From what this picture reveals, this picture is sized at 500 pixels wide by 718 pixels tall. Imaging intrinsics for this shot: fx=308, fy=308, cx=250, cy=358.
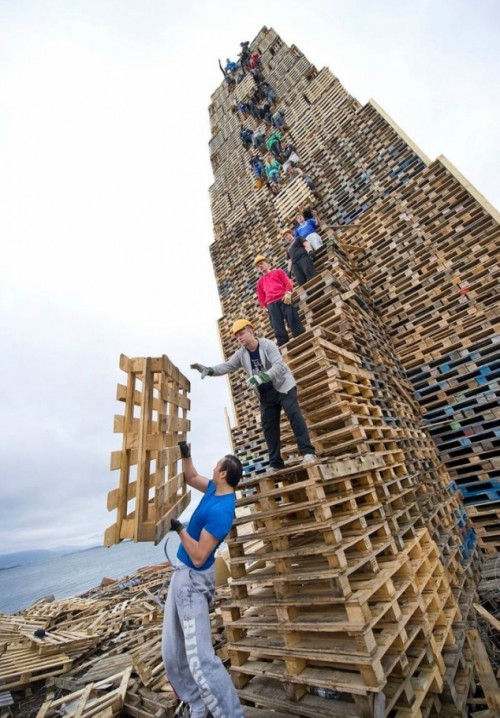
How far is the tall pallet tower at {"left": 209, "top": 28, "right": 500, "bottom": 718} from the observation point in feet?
7.68

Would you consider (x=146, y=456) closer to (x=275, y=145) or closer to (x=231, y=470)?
(x=231, y=470)

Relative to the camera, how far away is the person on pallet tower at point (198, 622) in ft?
6.84

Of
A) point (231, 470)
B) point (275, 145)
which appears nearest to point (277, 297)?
point (231, 470)

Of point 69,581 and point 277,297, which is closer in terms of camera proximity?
point 277,297

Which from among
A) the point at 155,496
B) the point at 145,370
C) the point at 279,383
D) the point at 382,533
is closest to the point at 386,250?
the point at 279,383

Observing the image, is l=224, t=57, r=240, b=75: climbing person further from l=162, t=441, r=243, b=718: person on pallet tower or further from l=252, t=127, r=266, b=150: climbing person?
l=162, t=441, r=243, b=718: person on pallet tower

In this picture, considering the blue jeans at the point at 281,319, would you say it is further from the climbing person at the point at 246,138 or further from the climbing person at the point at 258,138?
the climbing person at the point at 246,138

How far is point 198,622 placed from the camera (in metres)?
2.20

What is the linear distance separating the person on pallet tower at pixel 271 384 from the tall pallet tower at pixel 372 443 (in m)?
0.33

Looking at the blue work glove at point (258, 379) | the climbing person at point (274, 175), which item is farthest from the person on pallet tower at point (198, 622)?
the climbing person at point (274, 175)

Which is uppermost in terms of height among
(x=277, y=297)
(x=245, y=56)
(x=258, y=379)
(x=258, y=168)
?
(x=245, y=56)

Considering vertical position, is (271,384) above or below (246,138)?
below

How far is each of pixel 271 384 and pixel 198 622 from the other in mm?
2117

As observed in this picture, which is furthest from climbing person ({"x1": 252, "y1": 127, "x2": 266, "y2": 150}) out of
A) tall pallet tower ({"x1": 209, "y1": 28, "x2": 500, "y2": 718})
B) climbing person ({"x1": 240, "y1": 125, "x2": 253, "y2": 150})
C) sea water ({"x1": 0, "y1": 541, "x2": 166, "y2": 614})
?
sea water ({"x1": 0, "y1": 541, "x2": 166, "y2": 614})
